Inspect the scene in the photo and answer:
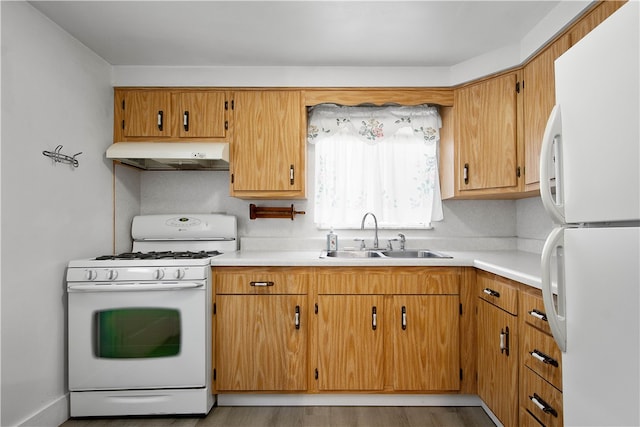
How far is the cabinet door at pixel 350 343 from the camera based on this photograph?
2459 millimetres

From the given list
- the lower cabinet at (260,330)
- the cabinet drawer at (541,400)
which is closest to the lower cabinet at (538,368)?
the cabinet drawer at (541,400)

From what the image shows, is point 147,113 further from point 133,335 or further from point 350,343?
point 350,343

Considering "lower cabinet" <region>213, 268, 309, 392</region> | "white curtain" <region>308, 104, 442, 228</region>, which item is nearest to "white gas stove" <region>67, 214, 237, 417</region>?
"lower cabinet" <region>213, 268, 309, 392</region>

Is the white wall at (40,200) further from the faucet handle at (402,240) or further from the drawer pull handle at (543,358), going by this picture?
the drawer pull handle at (543,358)

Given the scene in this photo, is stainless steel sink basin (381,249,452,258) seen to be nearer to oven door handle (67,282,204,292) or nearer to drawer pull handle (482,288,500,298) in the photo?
drawer pull handle (482,288,500,298)

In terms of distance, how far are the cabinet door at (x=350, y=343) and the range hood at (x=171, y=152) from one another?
123 centimetres

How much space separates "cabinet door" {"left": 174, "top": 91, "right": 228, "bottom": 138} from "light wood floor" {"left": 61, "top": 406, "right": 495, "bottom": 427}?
1838 mm

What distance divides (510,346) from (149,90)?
2.80 metres

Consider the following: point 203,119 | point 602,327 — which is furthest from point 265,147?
point 602,327

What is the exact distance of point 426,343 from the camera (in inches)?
96.7

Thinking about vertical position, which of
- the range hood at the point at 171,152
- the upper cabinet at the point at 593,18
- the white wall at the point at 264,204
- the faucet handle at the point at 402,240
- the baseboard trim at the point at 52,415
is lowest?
the baseboard trim at the point at 52,415

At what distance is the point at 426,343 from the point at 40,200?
2334 mm

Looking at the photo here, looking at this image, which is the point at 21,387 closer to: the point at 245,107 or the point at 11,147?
the point at 11,147

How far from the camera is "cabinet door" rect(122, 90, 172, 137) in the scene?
2.87 meters
